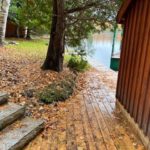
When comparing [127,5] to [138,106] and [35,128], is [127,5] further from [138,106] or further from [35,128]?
[35,128]

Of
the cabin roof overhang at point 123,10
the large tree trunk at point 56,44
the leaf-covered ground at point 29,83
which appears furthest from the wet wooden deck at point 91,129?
the cabin roof overhang at point 123,10

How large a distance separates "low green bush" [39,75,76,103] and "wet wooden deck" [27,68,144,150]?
234mm

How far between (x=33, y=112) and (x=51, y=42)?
3921 mm

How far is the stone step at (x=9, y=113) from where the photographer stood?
4.45 metres

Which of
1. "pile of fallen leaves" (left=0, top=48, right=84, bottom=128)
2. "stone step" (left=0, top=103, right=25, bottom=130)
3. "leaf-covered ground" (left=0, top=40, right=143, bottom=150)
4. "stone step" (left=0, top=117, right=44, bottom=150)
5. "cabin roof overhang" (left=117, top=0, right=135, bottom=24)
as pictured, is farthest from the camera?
"cabin roof overhang" (left=117, top=0, right=135, bottom=24)

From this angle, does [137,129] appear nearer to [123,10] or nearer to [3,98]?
[3,98]

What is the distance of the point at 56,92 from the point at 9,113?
213 centimetres

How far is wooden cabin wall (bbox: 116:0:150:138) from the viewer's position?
4723mm

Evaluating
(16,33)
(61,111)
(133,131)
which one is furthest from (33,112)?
(16,33)

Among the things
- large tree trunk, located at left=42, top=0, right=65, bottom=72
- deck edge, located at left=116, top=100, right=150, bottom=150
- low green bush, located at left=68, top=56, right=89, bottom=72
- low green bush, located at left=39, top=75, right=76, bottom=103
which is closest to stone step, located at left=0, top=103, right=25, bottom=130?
low green bush, located at left=39, top=75, right=76, bottom=103

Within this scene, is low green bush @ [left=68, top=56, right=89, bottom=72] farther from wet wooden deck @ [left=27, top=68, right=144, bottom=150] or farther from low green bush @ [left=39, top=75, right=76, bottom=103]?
wet wooden deck @ [left=27, top=68, right=144, bottom=150]

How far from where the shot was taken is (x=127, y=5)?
20.0 ft

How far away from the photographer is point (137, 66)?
210 inches

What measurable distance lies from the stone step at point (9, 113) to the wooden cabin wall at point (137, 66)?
2013 mm
